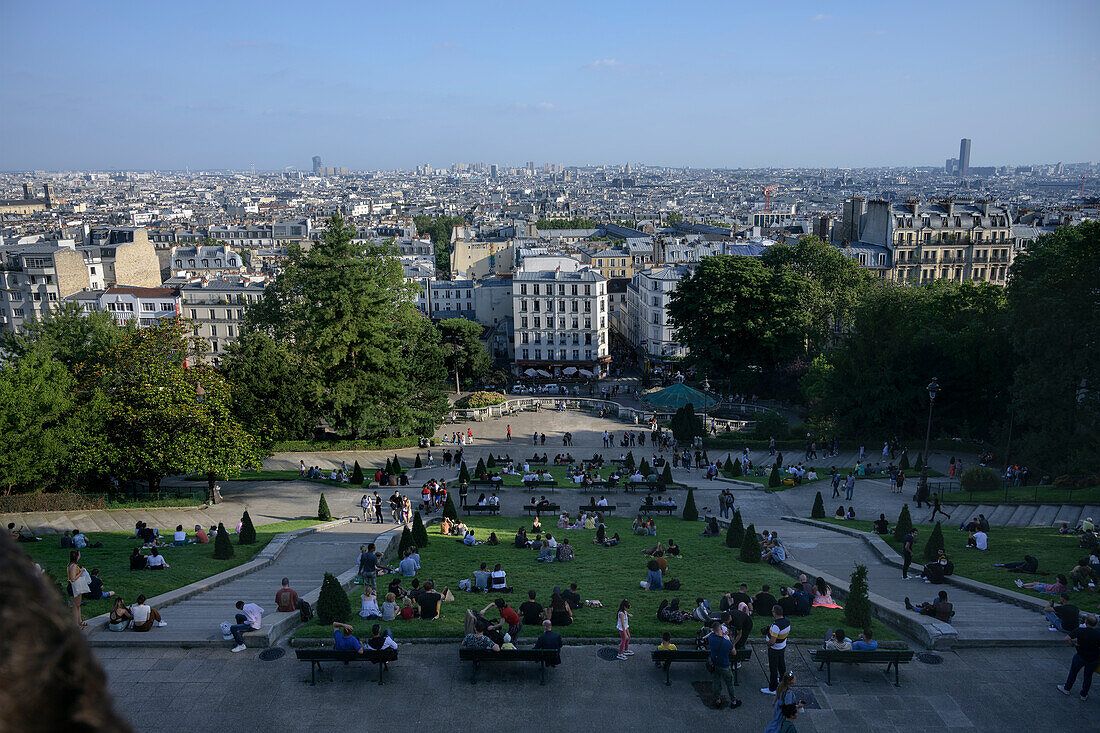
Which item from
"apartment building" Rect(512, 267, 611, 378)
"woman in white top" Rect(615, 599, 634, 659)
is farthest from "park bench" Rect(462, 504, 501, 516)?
"apartment building" Rect(512, 267, 611, 378)

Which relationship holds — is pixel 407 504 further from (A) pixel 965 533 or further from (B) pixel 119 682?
(A) pixel 965 533

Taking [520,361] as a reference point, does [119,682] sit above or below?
above

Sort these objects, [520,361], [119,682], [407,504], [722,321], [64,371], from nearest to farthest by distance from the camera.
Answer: [119,682], [407,504], [64,371], [722,321], [520,361]

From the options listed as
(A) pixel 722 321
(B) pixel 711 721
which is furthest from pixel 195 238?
(B) pixel 711 721

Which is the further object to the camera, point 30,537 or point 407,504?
point 407,504

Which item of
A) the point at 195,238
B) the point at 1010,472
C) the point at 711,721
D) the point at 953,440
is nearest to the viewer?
the point at 711,721

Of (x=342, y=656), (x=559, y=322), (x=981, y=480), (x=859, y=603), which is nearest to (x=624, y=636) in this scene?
(x=859, y=603)

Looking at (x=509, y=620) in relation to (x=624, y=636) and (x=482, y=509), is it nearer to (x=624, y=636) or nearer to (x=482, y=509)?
(x=624, y=636)
